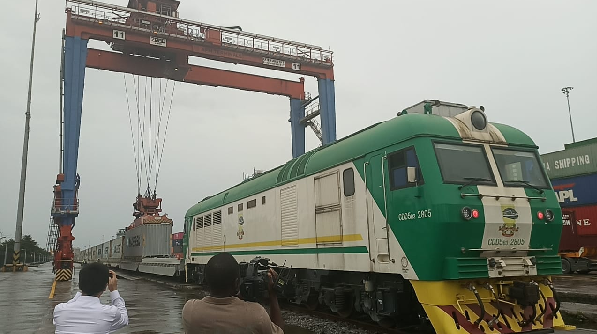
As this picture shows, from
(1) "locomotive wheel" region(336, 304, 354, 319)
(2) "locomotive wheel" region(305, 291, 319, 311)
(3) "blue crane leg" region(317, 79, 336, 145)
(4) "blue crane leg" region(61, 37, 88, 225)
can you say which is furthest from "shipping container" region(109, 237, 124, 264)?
(1) "locomotive wheel" region(336, 304, 354, 319)

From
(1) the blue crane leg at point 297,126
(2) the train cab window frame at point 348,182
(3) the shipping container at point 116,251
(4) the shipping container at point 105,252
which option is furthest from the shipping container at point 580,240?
(4) the shipping container at point 105,252

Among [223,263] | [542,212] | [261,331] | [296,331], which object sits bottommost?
[296,331]

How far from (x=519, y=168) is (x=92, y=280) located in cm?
693

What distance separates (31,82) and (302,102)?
753 inches

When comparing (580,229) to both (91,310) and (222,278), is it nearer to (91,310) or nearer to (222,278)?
(222,278)

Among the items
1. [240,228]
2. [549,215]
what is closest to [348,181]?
[549,215]

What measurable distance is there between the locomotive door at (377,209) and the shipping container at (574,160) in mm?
16683

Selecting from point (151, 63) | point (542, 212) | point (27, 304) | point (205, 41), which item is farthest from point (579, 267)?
point (151, 63)

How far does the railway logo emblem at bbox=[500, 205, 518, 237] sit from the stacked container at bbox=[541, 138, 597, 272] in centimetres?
1333

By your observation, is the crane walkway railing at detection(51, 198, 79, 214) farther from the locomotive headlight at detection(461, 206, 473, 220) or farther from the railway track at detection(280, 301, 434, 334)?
the locomotive headlight at detection(461, 206, 473, 220)

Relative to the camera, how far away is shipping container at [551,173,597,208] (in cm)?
2061

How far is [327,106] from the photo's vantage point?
33781 millimetres

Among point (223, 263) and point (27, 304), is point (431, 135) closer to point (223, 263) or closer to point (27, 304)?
point (223, 263)

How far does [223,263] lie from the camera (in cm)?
308
